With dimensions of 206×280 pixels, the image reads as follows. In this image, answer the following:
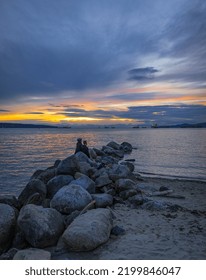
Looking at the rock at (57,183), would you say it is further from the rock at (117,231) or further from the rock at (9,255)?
the rock at (117,231)

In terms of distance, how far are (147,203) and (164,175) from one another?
1042cm

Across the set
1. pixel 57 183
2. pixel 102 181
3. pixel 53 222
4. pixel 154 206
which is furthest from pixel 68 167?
pixel 53 222

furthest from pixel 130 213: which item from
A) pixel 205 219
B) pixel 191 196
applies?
pixel 191 196

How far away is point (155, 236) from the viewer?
6523mm

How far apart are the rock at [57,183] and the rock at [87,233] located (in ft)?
12.4

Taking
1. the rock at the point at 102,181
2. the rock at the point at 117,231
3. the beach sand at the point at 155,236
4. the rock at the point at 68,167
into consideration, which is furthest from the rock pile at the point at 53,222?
the rock at the point at 68,167

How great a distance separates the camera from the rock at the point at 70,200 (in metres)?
7.74

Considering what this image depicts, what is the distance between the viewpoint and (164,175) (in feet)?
63.3

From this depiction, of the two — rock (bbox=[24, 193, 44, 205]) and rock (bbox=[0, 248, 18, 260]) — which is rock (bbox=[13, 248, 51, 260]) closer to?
rock (bbox=[0, 248, 18, 260])

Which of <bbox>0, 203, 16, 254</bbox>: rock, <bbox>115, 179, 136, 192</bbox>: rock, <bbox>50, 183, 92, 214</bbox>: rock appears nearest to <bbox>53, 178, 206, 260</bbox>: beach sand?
<bbox>50, 183, 92, 214</bbox>: rock

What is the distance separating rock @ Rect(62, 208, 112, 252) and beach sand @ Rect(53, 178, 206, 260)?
155 millimetres

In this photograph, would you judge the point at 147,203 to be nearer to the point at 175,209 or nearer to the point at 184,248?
the point at 175,209

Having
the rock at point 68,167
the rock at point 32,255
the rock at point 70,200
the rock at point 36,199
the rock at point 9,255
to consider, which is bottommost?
the rock at point 9,255

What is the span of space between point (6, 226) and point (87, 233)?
8.03 feet
